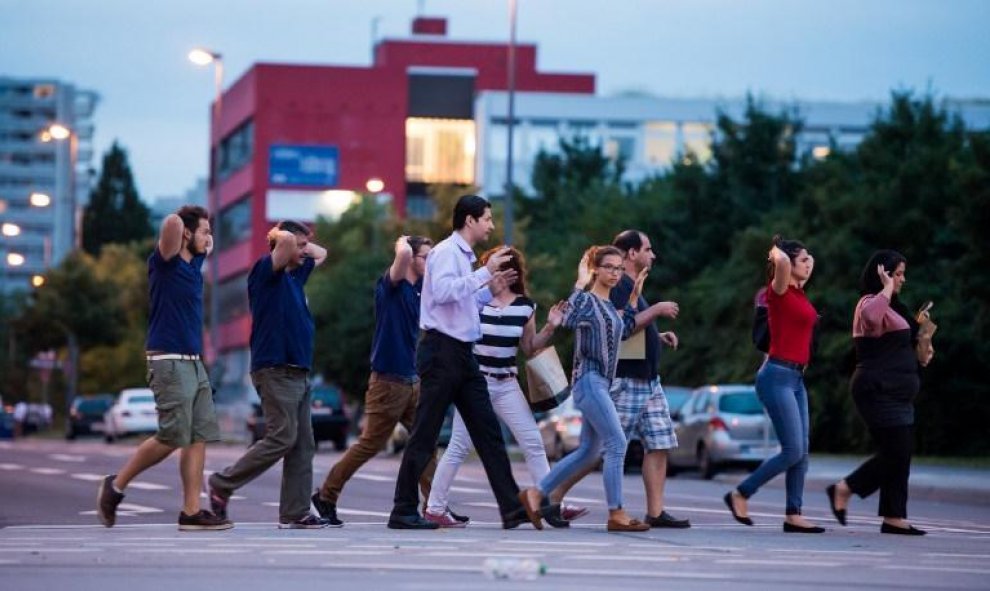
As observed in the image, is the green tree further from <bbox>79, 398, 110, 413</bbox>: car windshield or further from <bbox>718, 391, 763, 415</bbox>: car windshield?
<bbox>718, 391, 763, 415</bbox>: car windshield

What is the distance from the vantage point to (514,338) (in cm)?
1517

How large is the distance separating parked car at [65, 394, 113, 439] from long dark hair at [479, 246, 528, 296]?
5443 cm

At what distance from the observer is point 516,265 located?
48.6 feet

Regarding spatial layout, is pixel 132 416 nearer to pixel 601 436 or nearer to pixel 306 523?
pixel 306 523

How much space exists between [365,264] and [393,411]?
2148 inches

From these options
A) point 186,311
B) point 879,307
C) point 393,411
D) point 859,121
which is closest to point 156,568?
point 186,311

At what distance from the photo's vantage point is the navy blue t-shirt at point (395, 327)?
50.4 feet

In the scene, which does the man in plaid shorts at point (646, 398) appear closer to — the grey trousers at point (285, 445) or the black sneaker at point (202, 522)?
the grey trousers at point (285, 445)

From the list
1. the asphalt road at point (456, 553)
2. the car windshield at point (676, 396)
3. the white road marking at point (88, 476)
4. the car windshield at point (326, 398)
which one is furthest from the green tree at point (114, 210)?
the asphalt road at point (456, 553)

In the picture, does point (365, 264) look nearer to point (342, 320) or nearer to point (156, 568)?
point (342, 320)

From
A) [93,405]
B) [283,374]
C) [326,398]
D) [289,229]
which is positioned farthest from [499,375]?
[93,405]

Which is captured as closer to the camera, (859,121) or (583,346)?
(583,346)

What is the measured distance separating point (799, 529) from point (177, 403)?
4344 millimetres

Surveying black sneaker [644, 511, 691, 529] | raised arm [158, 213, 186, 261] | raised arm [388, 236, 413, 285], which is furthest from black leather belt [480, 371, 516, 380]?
raised arm [158, 213, 186, 261]
